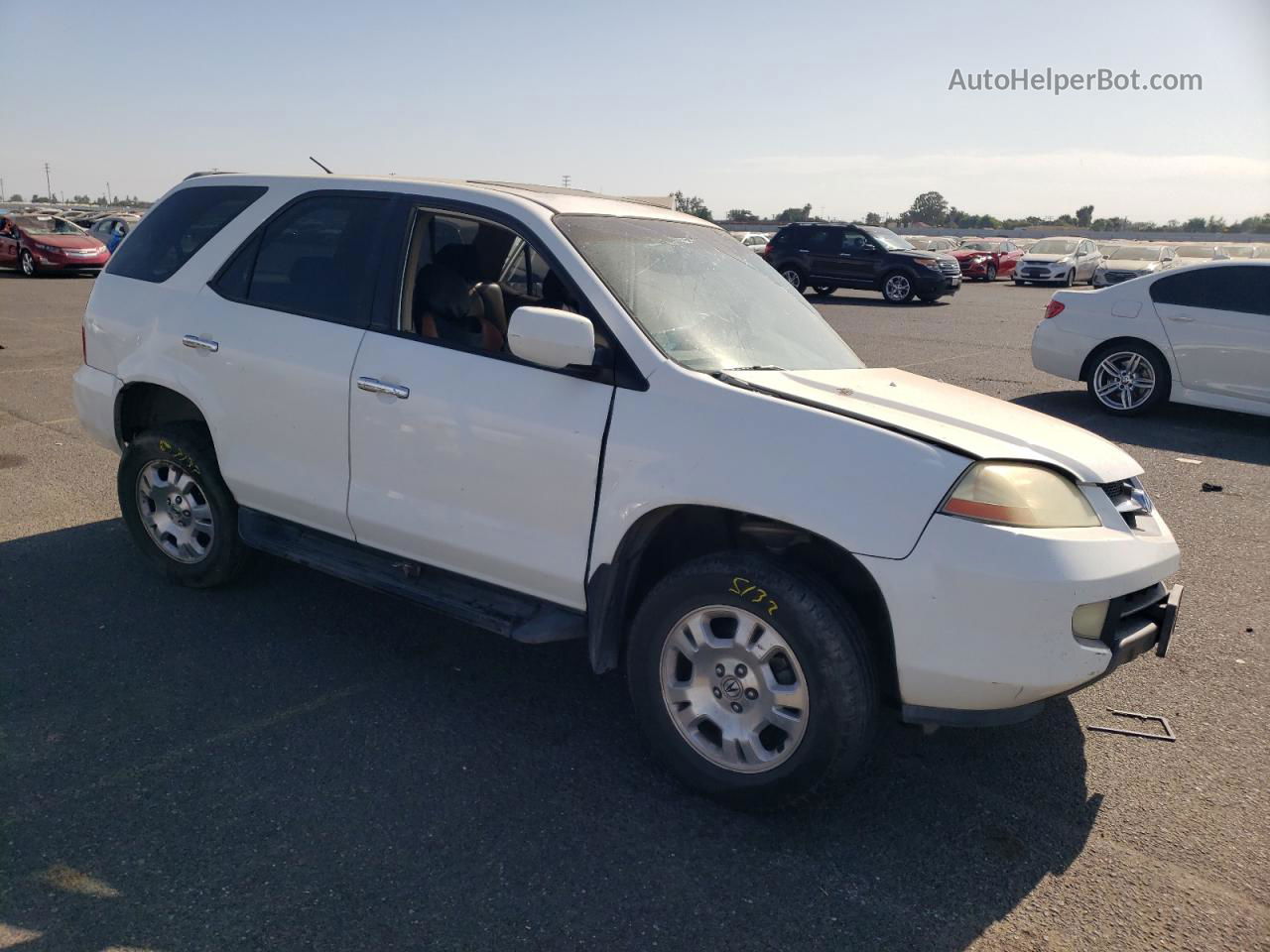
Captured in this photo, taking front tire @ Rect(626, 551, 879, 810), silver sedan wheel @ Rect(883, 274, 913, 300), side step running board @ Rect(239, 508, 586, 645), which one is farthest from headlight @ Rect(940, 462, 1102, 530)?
silver sedan wheel @ Rect(883, 274, 913, 300)

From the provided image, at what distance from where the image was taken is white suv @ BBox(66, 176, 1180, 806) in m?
3.03

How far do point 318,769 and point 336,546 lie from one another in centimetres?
112

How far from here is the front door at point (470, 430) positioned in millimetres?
3533

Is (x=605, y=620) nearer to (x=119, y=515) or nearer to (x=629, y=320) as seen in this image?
(x=629, y=320)

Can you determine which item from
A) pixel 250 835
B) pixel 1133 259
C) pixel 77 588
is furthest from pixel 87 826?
pixel 1133 259

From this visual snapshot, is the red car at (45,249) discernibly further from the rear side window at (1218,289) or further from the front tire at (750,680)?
the front tire at (750,680)

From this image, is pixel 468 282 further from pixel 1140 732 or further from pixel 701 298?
pixel 1140 732

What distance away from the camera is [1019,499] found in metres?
3.06

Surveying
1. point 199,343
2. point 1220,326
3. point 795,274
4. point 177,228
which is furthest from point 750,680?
point 795,274

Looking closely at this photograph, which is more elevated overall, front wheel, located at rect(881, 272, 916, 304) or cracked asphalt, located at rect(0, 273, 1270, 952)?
cracked asphalt, located at rect(0, 273, 1270, 952)

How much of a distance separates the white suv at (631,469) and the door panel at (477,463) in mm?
11

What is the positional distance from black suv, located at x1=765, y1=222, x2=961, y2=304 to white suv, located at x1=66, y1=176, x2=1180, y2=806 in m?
21.1

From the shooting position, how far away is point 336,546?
14.3ft

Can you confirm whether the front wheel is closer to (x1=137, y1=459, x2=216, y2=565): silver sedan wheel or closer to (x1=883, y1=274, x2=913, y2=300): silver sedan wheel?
(x1=883, y1=274, x2=913, y2=300): silver sedan wheel
